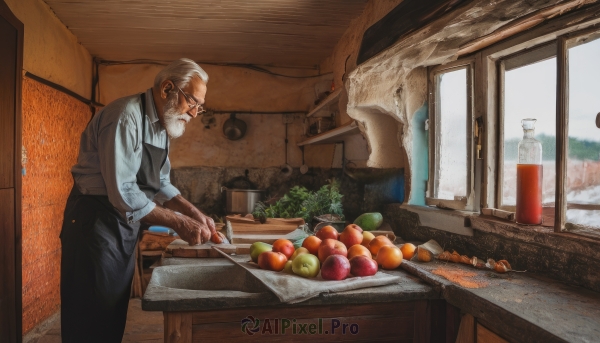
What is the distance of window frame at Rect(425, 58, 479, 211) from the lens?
258cm

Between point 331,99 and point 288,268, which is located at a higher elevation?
point 331,99

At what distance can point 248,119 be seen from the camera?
20.3ft

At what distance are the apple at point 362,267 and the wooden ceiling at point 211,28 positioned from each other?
2.47 m

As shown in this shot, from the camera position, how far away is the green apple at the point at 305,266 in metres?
1.93

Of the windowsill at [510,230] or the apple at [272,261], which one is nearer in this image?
the windowsill at [510,230]

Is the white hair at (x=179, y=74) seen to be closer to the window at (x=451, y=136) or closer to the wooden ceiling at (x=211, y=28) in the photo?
the wooden ceiling at (x=211, y=28)

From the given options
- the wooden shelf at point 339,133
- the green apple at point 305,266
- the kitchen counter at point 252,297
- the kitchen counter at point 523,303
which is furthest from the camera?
the wooden shelf at point 339,133

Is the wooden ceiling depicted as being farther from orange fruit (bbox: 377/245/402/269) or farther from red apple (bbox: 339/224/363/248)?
orange fruit (bbox: 377/245/402/269)

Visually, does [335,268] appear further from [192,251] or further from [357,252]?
[192,251]

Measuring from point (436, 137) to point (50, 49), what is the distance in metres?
3.63

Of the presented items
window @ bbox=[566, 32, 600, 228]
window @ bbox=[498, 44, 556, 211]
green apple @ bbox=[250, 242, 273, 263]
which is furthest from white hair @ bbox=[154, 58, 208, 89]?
window @ bbox=[566, 32, 600, 228]

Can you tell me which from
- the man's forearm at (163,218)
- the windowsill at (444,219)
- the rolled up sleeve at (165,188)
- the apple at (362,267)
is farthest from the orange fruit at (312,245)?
the rolled up sleeve at (165,188)

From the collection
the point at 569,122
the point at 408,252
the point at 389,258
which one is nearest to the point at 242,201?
the point at 408,252

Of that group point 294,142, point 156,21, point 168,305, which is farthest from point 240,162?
point 168,305
